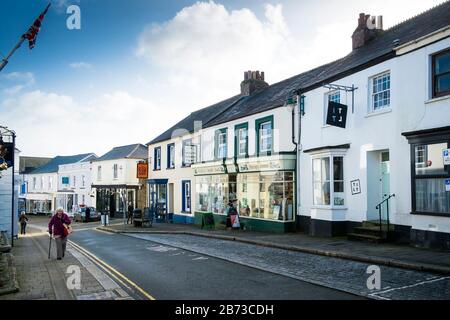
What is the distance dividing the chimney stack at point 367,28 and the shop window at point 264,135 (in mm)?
5741

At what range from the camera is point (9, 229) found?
68.7 ft

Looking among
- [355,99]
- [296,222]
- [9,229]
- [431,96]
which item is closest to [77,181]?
[9,229]

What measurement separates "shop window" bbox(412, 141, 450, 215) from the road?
5931 millimetres

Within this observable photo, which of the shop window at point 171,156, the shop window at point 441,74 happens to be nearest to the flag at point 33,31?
the shop window at point 441,74

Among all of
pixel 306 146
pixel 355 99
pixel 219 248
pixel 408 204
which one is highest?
pixel 355 99

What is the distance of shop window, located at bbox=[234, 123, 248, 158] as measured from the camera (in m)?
24.0

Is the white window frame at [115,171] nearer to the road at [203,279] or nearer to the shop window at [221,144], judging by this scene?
the shop window at [221,144]

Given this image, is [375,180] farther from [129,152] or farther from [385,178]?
[129,152]

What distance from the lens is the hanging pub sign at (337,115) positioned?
16.6 metres

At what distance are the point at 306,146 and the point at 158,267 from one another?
405 inches

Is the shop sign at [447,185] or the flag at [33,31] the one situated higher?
the flag at [33,31]

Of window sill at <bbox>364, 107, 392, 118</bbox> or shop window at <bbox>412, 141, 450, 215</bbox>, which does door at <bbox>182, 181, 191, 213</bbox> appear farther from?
shop window at <bbox>412, 141, 450, 215</bbox>

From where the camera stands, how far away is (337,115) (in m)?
16.8

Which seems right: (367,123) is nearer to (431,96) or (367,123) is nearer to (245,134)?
(431,96)
